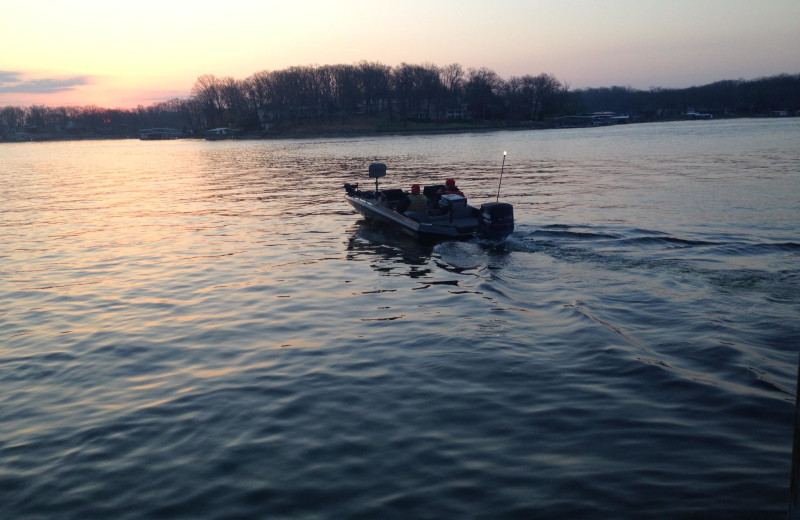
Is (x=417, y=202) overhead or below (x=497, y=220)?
overhead

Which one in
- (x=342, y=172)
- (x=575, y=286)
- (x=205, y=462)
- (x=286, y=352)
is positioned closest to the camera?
(x=205, y=462)

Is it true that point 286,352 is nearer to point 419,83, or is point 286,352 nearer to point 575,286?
point 575,286

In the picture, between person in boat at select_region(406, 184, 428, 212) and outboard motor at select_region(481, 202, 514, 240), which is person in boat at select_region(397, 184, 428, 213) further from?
outboard motor at select_region(481, 202, 514, 240)

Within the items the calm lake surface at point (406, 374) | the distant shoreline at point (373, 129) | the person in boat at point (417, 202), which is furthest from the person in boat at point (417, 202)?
the distant shoreline at point (373, 129)

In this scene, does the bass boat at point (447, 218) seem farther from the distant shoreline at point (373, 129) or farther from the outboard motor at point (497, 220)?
the distant shoreline at point (373, 129)

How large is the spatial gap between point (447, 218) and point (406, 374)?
31.7 ft

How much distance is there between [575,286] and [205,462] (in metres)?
8.42

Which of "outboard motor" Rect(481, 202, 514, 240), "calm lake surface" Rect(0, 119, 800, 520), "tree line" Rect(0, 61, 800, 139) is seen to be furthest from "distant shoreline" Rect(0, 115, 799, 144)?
"calm lake surface" Rect(0, 119, 800, 520)

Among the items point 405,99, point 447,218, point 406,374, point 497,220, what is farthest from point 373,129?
point 406,374

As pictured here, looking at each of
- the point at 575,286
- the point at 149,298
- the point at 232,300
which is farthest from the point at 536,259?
the point at 149,298

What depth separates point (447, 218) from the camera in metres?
17.3

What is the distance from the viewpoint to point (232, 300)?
39.8 ft

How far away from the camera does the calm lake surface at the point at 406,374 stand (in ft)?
18.2

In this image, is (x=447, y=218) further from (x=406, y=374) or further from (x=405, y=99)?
(x=405, y=99)
